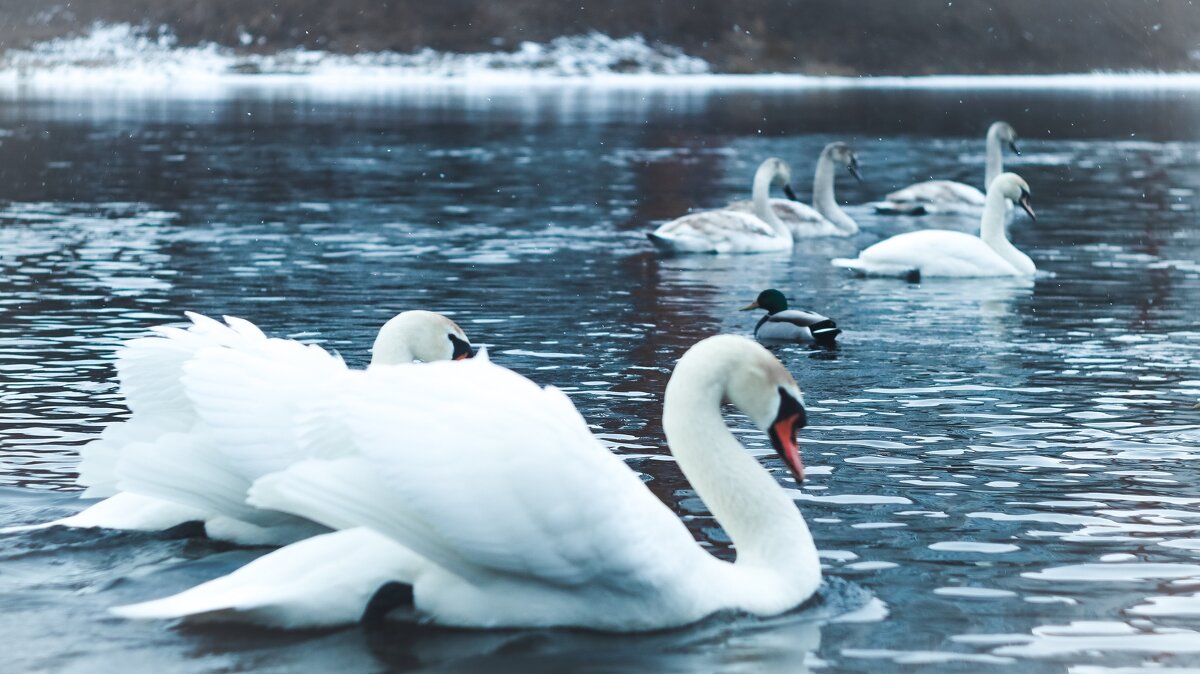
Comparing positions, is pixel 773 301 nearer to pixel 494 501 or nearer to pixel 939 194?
pixel 494 501

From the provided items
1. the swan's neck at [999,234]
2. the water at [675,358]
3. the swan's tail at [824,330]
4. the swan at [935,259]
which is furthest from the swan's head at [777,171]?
the swan's tail at [824,330]

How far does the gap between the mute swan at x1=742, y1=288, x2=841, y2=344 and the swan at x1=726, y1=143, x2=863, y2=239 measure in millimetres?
9634

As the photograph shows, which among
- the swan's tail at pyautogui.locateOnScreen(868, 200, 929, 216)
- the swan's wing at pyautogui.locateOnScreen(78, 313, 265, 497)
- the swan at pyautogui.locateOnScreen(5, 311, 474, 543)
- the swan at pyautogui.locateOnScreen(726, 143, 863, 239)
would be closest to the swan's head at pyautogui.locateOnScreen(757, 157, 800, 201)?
the swan at pyautogui.locateOnScreen(726, 143, 863, 239)

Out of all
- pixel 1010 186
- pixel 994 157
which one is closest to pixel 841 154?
pixel 994 157

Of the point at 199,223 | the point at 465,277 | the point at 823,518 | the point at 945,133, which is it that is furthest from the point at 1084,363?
the point at 945,133

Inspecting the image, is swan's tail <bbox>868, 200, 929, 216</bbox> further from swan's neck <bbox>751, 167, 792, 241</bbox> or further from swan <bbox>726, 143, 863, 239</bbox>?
swan's neck <bbox>751, 167, 792, 241</bbox>

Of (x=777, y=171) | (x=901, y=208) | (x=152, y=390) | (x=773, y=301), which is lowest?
(x=901, y=208)

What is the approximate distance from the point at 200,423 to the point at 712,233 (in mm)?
15890

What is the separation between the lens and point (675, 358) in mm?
14742

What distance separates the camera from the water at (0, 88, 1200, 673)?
23.8 ft

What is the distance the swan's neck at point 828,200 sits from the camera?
89.7 feet

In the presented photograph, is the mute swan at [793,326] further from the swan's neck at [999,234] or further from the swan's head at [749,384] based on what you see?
the swan's head at [749,384]

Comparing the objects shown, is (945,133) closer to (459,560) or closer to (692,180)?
(692,180)

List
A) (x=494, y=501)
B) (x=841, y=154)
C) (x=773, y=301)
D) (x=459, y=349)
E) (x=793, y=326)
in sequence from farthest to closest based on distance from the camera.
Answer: (x=841, y=154), (x=773, y=301), (x=793, y=326), (x=459, y=349), (x=494, y=501)
